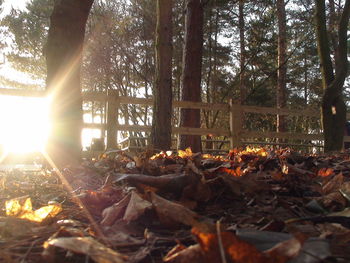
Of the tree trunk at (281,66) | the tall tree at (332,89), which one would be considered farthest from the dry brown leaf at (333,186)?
the tree trunk at (281,66)

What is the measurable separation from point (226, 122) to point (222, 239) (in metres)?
23.7

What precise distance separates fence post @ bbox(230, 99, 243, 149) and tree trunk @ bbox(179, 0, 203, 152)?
1.07 m

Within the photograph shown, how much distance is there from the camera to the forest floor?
782 millimetres

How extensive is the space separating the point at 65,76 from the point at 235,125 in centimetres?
602

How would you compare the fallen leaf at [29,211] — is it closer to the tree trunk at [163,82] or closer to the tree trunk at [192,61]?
the tree trunk at [163,82]

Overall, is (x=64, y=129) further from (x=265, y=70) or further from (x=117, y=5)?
(x=265, y=70)

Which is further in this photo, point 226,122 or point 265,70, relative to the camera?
point 226,122

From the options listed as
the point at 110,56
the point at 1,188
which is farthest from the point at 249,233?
the point at 110,56

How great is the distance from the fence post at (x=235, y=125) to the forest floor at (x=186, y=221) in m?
7.15

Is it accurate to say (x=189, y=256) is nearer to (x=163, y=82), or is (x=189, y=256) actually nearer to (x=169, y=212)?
(x=169, y=212)

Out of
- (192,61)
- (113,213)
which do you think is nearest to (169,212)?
(113,213)

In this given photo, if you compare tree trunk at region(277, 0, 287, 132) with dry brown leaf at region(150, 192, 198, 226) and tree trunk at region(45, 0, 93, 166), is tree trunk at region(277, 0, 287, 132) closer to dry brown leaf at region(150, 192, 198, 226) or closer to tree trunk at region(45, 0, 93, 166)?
tree trunk at region(45, 0, 93, 166)

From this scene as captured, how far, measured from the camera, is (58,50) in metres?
3.81

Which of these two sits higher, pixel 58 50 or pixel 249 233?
pixel 58 50
